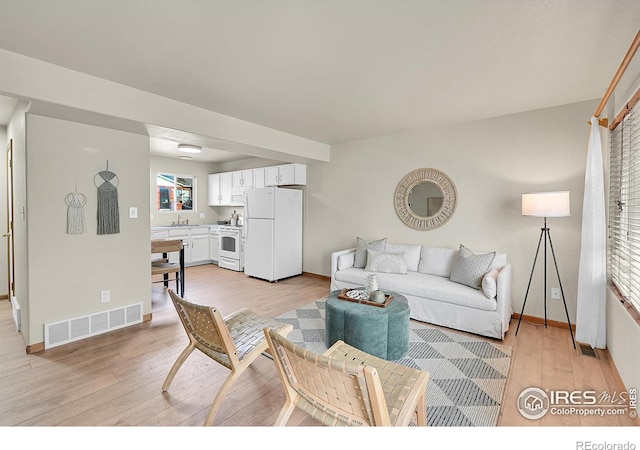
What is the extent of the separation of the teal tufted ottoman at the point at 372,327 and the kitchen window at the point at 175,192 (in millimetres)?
5398

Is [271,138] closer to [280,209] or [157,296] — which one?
[280,209]

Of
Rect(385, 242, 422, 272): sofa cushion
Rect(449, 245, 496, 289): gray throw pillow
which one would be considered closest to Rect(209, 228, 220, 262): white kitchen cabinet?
Rect(385, 242, 422, 272): sofa cushion

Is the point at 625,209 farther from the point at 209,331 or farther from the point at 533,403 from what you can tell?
the point at 209,331

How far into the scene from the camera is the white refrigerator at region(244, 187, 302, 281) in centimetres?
518

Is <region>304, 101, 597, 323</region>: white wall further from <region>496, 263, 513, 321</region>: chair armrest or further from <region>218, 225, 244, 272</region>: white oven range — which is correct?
<region>218, 225, 244, 272</region>: white oven range

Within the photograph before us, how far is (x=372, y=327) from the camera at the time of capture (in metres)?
2.48

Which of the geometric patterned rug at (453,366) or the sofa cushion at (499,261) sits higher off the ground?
the sofa cushion at (499,261)

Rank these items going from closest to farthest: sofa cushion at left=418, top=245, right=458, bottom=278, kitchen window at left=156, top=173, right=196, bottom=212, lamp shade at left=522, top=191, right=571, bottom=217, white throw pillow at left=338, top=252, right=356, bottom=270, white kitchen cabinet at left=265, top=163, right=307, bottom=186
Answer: lamp shade at left=522, top=191, right=571, bottom=217, sofa cushion at left=418, top=245, right=458, bottom=278, white throw pillow at left=338, top=252, right=356, bottom=270, white kitchen cabinet at left=265, top=163, right=307, bottom=186, kitchen window at left=156, top=173, right=196, bottom=212

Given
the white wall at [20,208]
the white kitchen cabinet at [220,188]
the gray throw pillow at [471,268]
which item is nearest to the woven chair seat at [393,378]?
the gray throw pillow at [471,268]

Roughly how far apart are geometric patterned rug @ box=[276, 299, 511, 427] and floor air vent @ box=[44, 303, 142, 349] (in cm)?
160

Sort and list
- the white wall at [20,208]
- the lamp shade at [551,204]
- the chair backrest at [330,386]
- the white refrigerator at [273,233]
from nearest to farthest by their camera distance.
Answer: the chair backrest at [330,386]
the white wall at [20,208]
the lamp shade at [551,204]
the white refrigerator at [273,233]

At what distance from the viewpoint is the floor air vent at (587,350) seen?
2.66 metres

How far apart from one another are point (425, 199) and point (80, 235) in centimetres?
407

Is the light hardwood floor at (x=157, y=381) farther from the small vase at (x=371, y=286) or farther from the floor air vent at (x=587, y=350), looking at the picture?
the small vase at (x=371, y=286)
